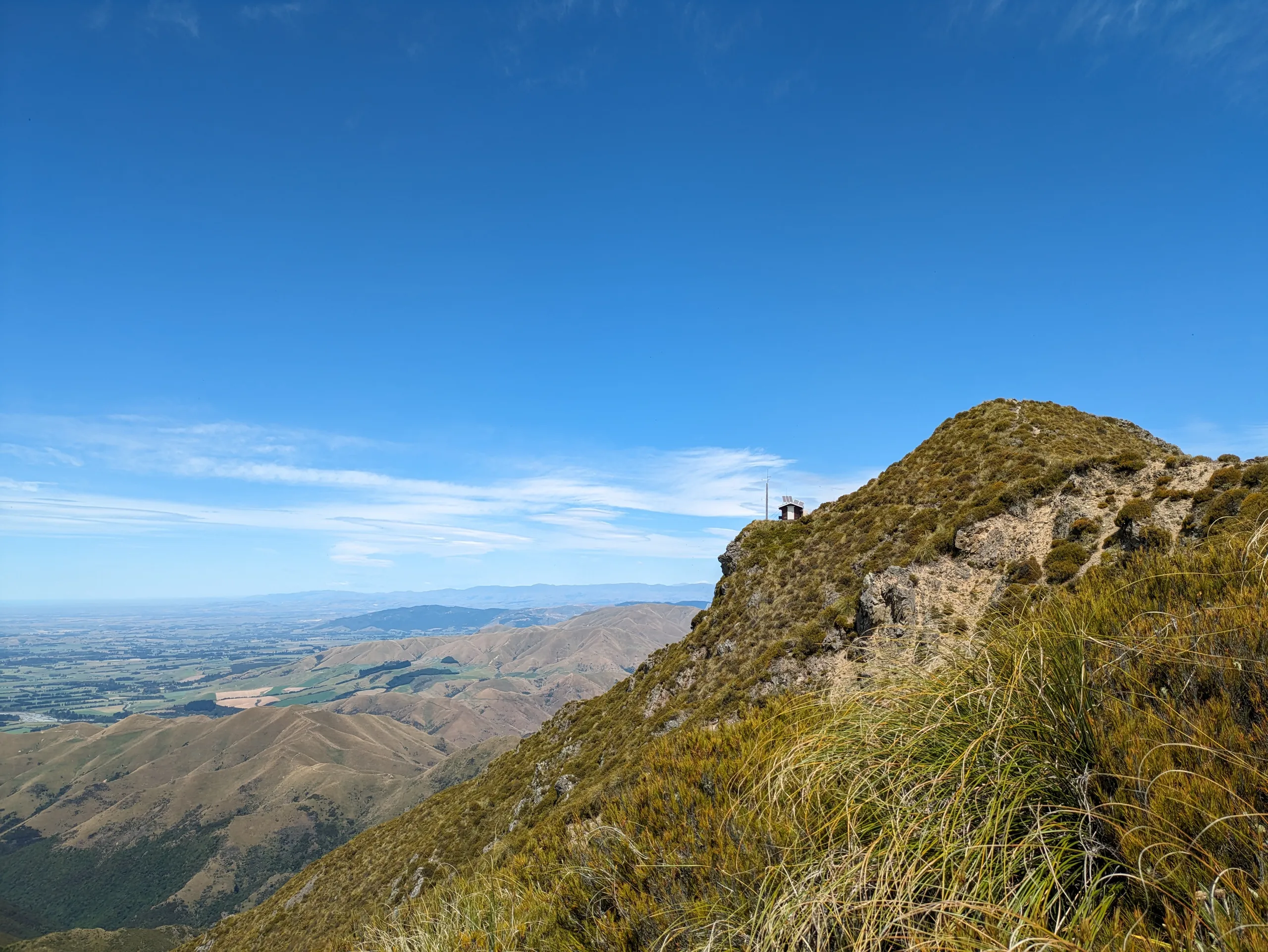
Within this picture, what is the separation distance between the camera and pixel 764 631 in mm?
36125

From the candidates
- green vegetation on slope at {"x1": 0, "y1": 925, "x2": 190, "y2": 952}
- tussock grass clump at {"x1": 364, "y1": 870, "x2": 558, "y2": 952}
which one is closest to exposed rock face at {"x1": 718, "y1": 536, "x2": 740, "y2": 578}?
tussock grass clump at {"x1": 364, "y1": 870, "x2": 558, "y2": 952}

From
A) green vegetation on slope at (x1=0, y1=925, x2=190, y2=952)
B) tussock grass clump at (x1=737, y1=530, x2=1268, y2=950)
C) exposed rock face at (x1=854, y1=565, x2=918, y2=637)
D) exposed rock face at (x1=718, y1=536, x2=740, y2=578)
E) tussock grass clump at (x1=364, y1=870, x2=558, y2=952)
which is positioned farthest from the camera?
green vegetation on slope at (x1=0, y1=925, x2=190, y2=952)

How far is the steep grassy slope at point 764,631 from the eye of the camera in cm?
2812

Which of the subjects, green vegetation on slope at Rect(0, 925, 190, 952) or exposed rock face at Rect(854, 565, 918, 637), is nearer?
exposed rock face at Rect(854, 565, 918, 637)

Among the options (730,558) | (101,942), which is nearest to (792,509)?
(730,558)

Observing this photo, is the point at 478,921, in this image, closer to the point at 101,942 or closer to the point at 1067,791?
the point at 1067,791

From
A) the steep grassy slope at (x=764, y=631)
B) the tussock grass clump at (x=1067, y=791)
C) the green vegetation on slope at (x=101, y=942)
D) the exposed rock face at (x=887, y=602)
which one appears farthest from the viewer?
the green vegetation on slope at (x=101, y=942)

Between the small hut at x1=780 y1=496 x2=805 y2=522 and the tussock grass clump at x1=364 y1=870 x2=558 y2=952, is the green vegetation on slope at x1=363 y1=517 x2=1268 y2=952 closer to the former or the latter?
the tussock grass clump at x1=364 y1=870 x2=558 y2=952

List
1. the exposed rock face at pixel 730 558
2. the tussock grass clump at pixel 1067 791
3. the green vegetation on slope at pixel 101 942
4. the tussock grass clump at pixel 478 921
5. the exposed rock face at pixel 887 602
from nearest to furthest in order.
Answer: the tussock grass clump at pixel 1067 791
the tussock grass clump at pixel 478 921
the exposed rock face at pixel 887 602
the exposed rock face at pixel 730 558
the green vegetation on slope at pixel 101 942

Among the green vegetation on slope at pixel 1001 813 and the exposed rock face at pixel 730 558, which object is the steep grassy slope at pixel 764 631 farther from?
the green vegetation on slope at pixel 1001 813

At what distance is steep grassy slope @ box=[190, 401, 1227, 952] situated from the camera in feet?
92.3

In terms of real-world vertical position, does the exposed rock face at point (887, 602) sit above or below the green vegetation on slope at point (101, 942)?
above

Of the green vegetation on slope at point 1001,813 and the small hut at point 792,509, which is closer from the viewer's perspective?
the green vegetation on slope at point 1001,813

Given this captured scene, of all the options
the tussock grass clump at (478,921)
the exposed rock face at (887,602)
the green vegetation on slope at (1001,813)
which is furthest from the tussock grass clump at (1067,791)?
the exposed rock face at (887,602)
